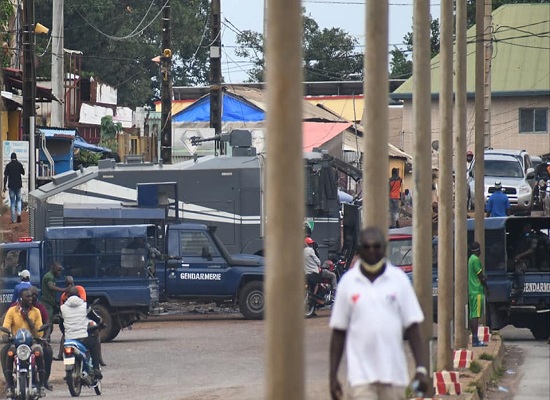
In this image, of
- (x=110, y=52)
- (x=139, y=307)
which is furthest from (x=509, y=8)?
(x=139, y=307)

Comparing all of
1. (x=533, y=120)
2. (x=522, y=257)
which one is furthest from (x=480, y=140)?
(x=533, y=120)

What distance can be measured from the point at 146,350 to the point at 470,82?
103 ft

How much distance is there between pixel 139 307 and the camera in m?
24.1

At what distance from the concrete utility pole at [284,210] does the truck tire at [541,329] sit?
18.8 m

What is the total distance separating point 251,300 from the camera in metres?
27.0

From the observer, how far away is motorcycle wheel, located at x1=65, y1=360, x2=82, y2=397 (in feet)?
57.4

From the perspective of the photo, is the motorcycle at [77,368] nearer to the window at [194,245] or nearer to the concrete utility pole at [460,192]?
the concrete utility pole at [460,192]

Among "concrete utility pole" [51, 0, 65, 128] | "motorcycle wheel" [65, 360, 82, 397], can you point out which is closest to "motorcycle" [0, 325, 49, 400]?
"motorcycle wheel" [65, 360, 82, 397]

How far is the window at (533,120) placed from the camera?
2397 inches

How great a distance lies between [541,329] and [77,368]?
11.2 meters

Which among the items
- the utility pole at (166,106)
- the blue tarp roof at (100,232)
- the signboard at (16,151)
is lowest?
the blue tarp roof at (100,232)

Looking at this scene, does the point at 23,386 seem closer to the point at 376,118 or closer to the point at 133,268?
the point at 376,118

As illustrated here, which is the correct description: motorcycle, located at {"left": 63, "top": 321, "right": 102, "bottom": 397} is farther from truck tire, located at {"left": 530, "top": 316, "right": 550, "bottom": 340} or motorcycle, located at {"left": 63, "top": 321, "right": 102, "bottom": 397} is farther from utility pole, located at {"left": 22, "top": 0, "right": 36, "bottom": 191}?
utility pole, located at {"left": 22, "top": 0, "right": 36, "bottom": 191}

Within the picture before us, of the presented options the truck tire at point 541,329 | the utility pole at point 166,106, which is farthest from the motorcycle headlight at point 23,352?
the utility pole at point 166,106
